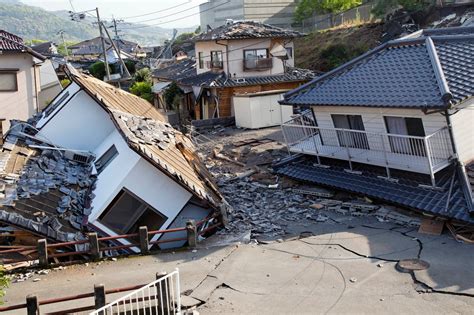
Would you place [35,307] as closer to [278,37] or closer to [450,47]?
[450,47]

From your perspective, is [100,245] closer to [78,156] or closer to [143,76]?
[78,156]

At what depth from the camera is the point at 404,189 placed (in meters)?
13.5

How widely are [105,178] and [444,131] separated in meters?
9.54

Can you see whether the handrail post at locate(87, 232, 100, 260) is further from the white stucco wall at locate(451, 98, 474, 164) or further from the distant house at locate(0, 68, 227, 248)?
the white stucco wall at locate(451, 98, 474, 164)

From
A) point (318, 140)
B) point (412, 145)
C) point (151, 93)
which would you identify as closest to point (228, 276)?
point (412, 145)

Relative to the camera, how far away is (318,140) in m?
17.6

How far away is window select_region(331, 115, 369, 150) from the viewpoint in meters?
15.4

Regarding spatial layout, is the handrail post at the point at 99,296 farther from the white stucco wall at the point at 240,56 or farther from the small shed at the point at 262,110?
the white stucco wall at the point at 240,56

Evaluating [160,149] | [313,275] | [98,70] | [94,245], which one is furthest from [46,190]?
[98,70]

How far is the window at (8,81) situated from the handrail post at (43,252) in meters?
19.5

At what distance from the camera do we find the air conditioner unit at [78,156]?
55.1ft

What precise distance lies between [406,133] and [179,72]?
94.6 feet

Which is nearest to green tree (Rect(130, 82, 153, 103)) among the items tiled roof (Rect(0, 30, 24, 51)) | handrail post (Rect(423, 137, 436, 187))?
tiled roof (Rect(0, 30, 24, 51))

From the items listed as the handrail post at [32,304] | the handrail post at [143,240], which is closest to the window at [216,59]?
the handrail post at [143,240]
